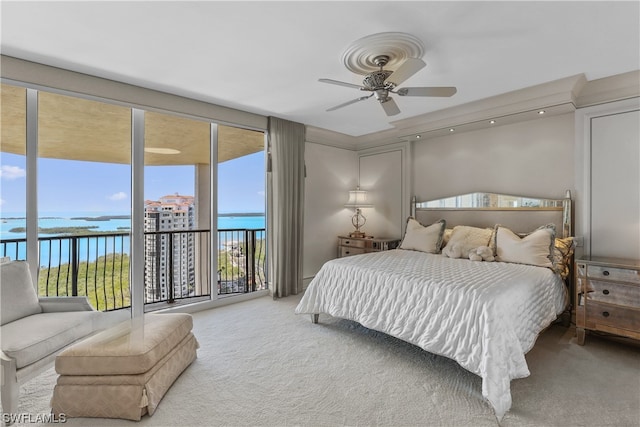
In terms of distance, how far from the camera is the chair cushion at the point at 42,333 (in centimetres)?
177

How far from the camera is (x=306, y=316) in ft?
11.5

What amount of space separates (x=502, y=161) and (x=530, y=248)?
4.36 ft

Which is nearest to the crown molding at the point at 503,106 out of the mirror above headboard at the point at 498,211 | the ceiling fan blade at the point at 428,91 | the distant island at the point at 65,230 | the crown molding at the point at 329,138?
the mirror above headboard at the point at 498,211

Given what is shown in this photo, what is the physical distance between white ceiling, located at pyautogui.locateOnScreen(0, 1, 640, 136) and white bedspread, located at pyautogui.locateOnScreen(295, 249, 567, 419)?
181 centimetres

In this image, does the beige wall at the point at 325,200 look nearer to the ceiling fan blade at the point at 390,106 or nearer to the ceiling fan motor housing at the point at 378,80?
the ceiling fan blade at the point at 390,106

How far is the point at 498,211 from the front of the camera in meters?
3.83

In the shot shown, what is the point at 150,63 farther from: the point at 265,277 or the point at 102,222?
the point at 265,277

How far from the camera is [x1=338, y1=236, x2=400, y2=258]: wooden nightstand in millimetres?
4728

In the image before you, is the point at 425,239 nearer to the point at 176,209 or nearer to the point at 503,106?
the point at 503,106

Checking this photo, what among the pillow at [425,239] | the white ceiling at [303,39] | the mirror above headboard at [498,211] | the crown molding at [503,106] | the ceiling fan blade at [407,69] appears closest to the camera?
the white ceiling at [303,39]

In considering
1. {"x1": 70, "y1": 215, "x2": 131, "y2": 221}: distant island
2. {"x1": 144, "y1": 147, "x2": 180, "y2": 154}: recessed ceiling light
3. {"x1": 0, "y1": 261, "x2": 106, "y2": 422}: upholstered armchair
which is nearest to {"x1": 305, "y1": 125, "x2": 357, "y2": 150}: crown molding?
{"x1": 144, "y1": 147, "x2": 180, "y2": 154}: recessed ceiling light

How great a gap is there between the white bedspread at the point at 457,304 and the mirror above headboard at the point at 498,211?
2.82 feet

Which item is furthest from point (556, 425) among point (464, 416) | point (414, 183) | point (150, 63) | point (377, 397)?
point (150, 63)

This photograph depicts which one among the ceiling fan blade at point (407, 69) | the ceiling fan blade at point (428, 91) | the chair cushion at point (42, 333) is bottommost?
the chair cushion at point (42, 333)
